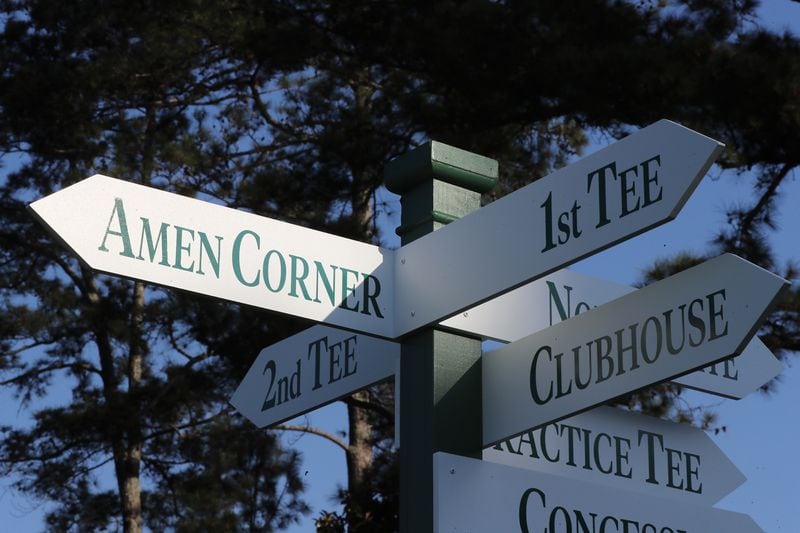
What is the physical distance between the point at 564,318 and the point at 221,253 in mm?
839

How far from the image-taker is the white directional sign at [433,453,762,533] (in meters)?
2.58

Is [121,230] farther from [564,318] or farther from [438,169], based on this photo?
[564,318]

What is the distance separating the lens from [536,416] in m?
2.63

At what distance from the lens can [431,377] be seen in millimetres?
2713

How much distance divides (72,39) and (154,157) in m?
1.30

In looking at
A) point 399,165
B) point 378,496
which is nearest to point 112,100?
point 378,496

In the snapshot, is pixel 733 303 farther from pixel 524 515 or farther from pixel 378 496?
pixel 378 496

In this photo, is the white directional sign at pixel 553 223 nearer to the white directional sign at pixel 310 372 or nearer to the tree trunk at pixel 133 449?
the white directional sign at pixel 310 372

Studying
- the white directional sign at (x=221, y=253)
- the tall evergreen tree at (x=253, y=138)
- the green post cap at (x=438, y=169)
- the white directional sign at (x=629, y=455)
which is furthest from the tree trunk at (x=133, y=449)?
the white directional sign at (x=221, y=253)

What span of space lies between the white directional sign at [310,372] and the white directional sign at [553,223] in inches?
7.2

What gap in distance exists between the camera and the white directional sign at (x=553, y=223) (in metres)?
2.37

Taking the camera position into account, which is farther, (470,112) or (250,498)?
(250,498)

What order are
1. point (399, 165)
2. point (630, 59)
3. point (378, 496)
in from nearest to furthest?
1. point (399, 165)
2. point (630, 59)
3. point (378, 496)

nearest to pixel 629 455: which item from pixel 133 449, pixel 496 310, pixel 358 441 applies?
pixel 496 310
